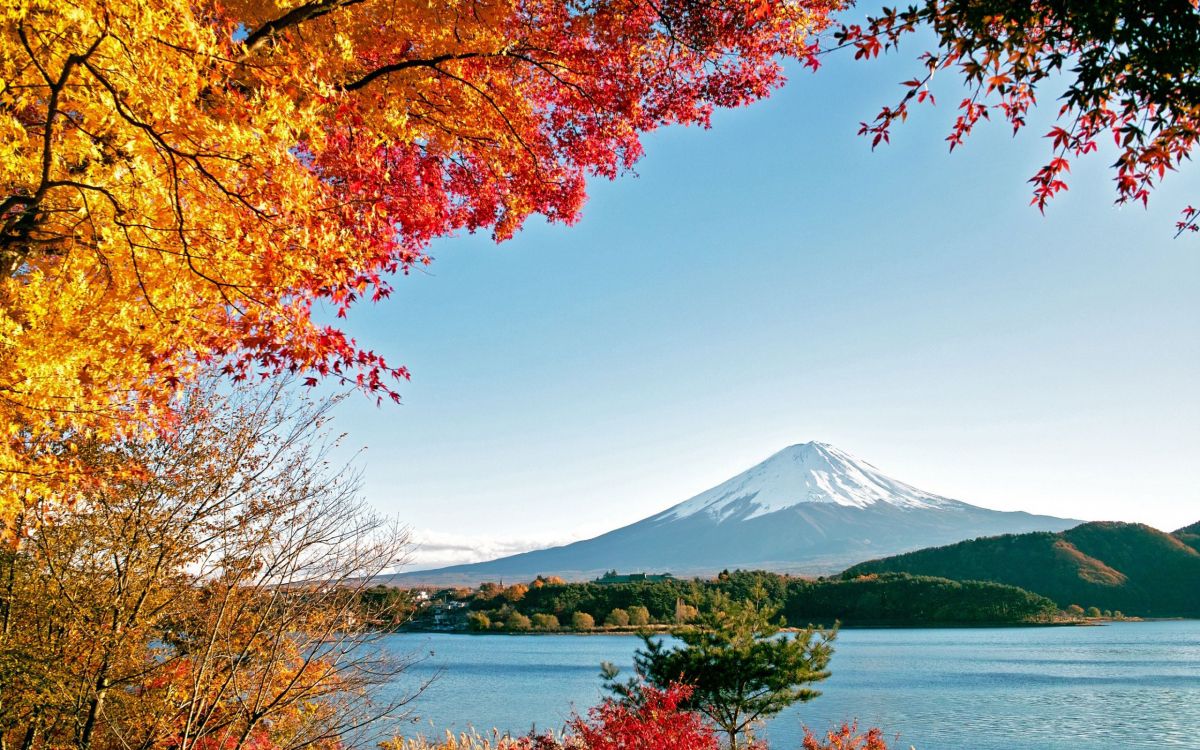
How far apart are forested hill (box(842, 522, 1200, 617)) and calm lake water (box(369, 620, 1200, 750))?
22.5 m

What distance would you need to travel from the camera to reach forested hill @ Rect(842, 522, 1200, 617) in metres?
82.1

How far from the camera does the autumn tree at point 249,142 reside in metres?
3.38

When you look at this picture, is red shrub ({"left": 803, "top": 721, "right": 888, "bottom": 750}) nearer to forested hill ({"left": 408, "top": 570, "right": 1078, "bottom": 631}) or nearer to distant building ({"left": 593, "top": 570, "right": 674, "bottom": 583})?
forested hill ({"left": 408, "top": 570, "right": 1078, "bottom": 631})

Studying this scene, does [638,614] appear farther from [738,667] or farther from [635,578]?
[738,667]

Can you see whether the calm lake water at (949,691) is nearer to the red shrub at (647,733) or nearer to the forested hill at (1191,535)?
the red shrub at (647,733)

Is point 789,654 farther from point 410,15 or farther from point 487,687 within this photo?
point 487,687

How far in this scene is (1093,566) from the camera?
279 ft

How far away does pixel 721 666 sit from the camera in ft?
39.1

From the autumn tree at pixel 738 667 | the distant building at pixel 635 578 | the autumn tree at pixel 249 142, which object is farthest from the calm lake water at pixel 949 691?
the distant building at pixel 635 578

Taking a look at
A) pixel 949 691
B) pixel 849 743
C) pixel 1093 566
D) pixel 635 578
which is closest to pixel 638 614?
pixel 949 691

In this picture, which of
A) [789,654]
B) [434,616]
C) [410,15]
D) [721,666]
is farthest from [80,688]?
[434,616]

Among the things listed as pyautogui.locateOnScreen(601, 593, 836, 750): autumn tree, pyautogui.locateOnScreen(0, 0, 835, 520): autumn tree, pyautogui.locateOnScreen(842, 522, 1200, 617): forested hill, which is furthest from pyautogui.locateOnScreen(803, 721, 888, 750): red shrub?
pyautogui.locateOnScreen(842, 522, 1200, 617): forested hill

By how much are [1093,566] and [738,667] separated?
93217 millimetres

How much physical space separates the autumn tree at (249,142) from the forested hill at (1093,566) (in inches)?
3238
